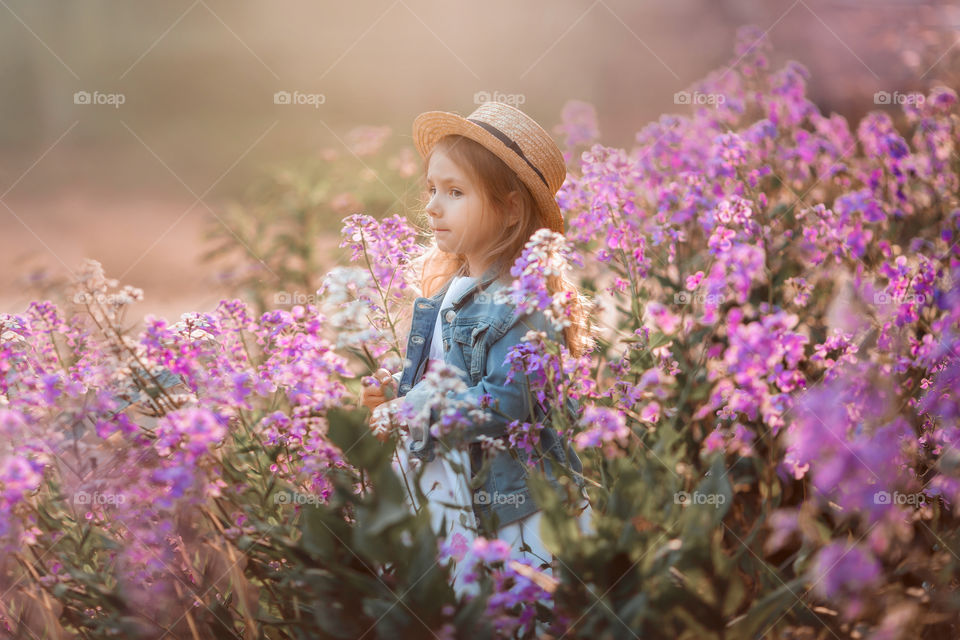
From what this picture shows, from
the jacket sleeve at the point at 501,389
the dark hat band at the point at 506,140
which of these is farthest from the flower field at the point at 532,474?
the dark hat band at the point at 506,140

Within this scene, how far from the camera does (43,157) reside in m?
5.64

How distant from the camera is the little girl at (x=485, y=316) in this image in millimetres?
1670

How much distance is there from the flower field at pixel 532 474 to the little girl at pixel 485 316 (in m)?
0.09

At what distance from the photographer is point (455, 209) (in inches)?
72.3

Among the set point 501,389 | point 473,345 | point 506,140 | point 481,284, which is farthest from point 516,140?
point 501,389

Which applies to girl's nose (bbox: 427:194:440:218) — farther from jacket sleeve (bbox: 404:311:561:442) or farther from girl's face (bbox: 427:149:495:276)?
jacket sleeve (bbox: 404:311:561:442)

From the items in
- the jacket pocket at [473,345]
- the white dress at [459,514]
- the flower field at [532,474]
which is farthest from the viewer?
the jacket pocket at [473,345]

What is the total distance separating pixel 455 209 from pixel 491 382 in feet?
1.35

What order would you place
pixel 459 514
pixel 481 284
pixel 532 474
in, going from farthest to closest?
1. pixel 481 284
2. pixel 459 514
3. pixel 532 474

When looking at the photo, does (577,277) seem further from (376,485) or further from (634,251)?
(376,485)

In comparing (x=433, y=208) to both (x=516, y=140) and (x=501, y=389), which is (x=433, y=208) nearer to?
(x=516, y=140)

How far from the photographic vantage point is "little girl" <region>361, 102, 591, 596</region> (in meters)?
1.67

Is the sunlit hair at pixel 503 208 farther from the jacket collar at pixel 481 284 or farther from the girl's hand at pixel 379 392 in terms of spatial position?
the girl's hand at pixel 379 392

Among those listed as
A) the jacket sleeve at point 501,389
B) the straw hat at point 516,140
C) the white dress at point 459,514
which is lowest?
the white dress at point 459,514
